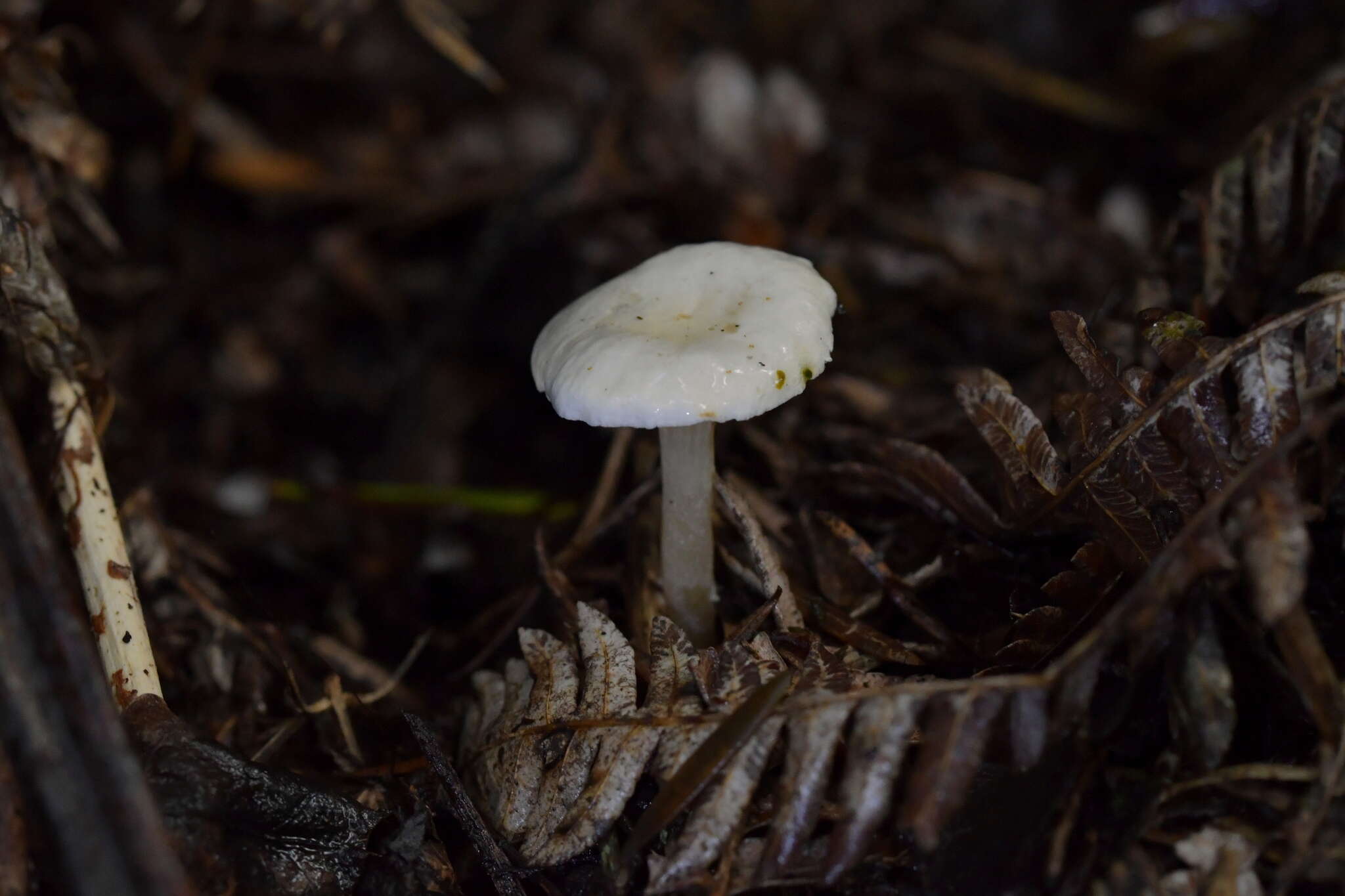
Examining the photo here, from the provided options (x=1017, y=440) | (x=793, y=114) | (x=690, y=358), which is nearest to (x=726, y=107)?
(x=793, y=114)

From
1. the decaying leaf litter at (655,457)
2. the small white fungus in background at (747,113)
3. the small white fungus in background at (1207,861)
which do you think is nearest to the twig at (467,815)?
the decaying leaf litter at (655,457)

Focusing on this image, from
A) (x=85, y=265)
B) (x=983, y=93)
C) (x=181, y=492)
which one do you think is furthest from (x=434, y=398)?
(x=983, y=93)

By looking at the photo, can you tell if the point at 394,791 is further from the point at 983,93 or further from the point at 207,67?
the point at 983,93

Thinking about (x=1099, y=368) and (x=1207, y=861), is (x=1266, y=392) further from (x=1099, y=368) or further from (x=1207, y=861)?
(x=1207, y=861)

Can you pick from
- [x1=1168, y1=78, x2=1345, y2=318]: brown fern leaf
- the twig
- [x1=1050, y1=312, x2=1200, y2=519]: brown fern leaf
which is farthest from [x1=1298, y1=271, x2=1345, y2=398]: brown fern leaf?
the twig

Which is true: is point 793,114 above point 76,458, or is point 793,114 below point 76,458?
above

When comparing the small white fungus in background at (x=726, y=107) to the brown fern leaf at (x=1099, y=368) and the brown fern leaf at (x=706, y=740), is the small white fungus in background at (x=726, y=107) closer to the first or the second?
the brown fern leaf at (x=1099, y=368)

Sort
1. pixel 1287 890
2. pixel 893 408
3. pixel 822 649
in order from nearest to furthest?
1. pixel 1287 890
2. pixel 822 649
3. pixel 893 408

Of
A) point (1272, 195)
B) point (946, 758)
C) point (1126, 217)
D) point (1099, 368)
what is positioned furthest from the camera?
A: point (1126, 217)
